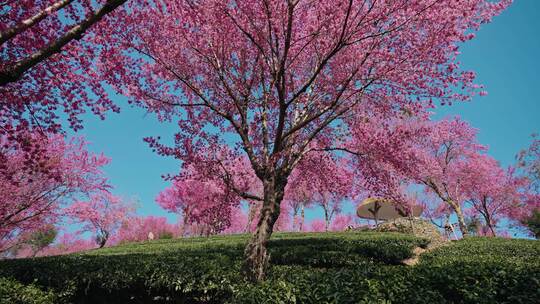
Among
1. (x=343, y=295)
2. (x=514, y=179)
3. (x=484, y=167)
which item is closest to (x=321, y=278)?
(x=343, y=295)

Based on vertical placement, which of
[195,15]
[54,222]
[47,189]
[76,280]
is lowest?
[76,280]

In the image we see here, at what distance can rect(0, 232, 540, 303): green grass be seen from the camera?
477cm

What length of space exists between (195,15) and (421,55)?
5973mm

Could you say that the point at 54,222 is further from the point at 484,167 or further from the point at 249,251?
the point at 484,167

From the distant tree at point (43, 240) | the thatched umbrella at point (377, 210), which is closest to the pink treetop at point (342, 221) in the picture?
the thatched umbrella at point (377, 210)

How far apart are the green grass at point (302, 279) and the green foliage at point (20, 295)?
611 mm

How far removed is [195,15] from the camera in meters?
8.62

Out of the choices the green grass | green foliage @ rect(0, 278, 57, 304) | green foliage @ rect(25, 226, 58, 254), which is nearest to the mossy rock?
the green grass

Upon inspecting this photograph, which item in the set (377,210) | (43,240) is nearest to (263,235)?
(377,210)

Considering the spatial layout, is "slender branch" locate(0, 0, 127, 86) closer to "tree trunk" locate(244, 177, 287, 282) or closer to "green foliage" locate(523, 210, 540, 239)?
"tree trunk" locate(244, 177, 287, 282)

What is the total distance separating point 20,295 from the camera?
22.2ft

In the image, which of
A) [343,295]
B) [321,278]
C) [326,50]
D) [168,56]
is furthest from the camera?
[168,56]

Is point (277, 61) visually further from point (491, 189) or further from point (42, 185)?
point (491, 189)

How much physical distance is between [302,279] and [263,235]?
2.66m
